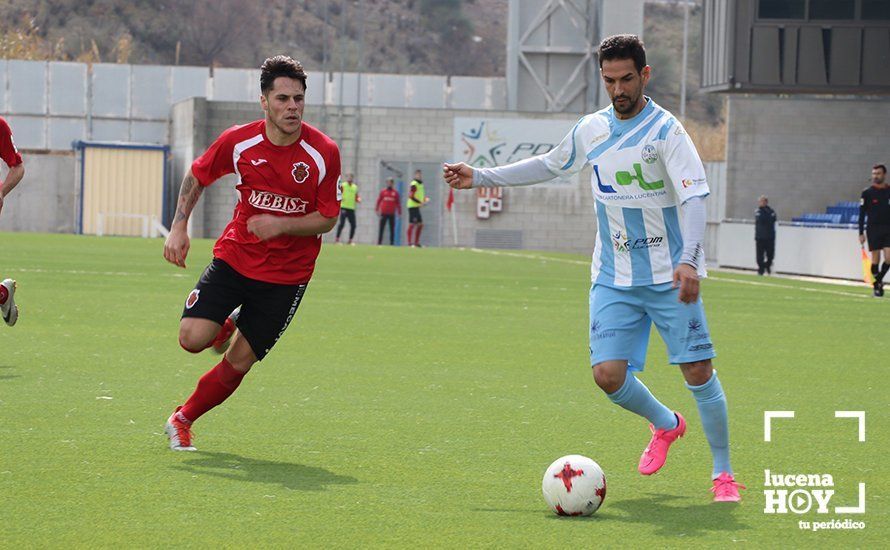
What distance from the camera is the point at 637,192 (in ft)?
21.1

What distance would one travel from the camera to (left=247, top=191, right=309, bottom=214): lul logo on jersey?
7.16 m

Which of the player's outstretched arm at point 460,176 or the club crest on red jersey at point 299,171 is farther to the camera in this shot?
the club crest on red jersey at point 299,171

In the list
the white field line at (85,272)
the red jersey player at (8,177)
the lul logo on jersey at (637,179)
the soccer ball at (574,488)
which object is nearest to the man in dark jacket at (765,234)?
the white field line at (85,272)

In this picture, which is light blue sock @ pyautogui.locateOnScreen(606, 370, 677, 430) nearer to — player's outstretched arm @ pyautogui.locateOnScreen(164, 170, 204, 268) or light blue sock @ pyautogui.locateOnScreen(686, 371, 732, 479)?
light blue sock @ pyautogui.locateOnScreen(686, 371, 732, 479)

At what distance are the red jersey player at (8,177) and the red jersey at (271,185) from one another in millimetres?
3510

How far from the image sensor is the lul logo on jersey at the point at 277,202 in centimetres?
716

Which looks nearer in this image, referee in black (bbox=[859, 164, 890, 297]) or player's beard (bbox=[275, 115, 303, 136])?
player's beard (bbox=[275, 115, 303, 136])

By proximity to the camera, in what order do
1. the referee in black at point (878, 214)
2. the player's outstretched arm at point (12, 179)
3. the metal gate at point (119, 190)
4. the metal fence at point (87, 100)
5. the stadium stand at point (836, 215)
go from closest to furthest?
the player's outstretched arm at point (12, 179) → the referee in black at point (878, 214) → the stadium stand at point (836, 215) → the metal gate at point (119, 190) → the metal fence at point (87, 100)

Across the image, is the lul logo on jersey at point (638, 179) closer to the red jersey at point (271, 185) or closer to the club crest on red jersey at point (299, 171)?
the red jersey at point (271, 185)

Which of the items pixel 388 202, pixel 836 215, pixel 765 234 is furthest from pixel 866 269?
pixel 388 202

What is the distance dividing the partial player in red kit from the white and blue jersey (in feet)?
4.53

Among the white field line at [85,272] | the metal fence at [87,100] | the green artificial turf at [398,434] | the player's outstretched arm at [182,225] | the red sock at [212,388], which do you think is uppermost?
the metal fence at [87,100]

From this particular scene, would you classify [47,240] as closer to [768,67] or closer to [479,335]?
[768,67]

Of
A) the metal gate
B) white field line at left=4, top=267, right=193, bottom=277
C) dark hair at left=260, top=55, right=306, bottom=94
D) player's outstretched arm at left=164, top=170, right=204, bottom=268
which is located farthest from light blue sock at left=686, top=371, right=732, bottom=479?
the metal gate
